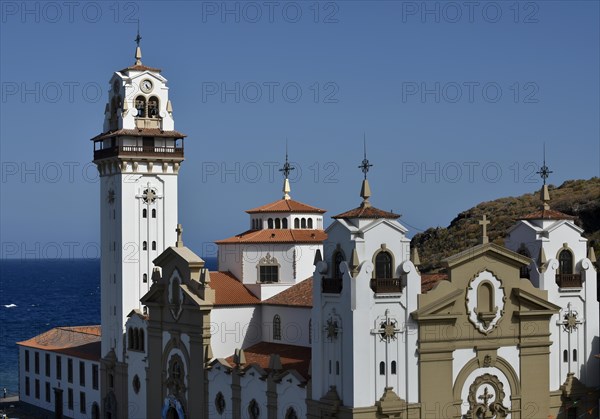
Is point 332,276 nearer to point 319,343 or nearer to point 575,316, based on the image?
point 319,343

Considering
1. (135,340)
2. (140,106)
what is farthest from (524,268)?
(140,106)

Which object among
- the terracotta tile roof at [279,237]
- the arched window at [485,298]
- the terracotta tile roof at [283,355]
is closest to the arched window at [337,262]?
the terracotta tile roof at [283,355]

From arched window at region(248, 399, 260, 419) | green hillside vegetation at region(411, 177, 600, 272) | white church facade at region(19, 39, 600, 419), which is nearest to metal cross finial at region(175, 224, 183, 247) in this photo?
white church facade at region(19, 39, 600, 419)

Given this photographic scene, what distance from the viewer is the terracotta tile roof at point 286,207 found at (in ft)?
218

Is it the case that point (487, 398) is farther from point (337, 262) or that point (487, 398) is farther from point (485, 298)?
point (337, 262)

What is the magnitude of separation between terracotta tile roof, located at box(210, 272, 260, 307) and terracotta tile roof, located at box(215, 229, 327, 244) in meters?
2.02

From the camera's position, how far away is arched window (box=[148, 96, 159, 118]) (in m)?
70.4

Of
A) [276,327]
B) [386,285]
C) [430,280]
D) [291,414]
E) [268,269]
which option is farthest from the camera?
[268,269]

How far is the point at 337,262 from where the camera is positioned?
52219 mm

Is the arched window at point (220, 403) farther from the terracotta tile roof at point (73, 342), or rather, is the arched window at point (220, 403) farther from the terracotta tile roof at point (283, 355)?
the terracotta tile roof at point (73, 342)

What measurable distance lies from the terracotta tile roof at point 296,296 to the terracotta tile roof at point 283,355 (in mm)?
2050

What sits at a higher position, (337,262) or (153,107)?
(153,107)

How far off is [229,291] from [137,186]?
954 cm

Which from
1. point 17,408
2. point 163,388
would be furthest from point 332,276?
point 17,408
